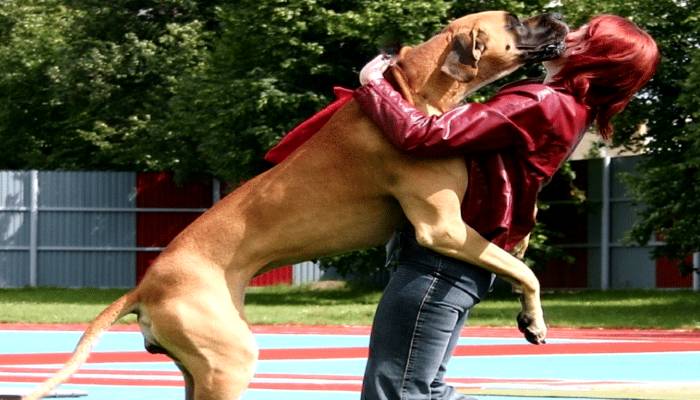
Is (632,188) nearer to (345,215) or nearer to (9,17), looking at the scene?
(345,215)

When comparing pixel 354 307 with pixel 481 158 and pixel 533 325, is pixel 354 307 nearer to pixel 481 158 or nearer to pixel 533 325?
pixel 533 325

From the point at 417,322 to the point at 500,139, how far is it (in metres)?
0.74

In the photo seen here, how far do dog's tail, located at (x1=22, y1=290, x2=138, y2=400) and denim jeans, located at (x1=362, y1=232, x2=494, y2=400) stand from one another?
108cm

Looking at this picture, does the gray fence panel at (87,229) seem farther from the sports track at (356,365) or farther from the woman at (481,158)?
the woman at (481,158)

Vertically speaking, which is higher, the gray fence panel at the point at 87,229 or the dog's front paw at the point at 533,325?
the dog's front paw at the point at 533,325

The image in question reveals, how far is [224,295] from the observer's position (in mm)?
5449

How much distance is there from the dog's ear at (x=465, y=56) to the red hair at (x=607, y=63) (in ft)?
1.04

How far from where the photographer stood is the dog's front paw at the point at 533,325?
17.4ft

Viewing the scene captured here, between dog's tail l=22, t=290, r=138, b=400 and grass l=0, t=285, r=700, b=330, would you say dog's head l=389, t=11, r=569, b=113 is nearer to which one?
dog's tail l=22, t=290, r=138, b=400

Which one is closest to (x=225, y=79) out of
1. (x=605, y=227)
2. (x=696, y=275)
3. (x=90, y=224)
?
(x=90, y=224)

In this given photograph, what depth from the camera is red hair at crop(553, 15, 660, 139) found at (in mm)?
5297

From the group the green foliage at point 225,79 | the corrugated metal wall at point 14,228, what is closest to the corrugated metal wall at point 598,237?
the green foliage at point 225,79

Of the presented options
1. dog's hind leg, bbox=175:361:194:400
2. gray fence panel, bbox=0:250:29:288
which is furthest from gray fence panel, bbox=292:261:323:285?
dog's hind leg, bbox=175:361:194:400

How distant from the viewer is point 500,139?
203 inches
